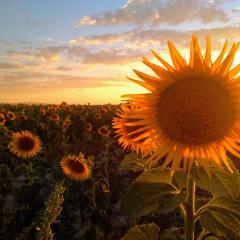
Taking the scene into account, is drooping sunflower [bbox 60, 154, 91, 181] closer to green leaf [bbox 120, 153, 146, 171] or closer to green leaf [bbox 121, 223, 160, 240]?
green leaf [bbox 120, 153, 146, 171]

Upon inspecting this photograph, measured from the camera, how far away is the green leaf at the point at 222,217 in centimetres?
229

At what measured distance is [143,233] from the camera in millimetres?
2684

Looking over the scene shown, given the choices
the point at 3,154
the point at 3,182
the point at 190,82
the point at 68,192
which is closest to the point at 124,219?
the point at 68,192

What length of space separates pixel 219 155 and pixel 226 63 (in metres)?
0.49

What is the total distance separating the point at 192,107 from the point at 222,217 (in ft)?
1.91

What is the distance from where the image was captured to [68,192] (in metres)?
7.35

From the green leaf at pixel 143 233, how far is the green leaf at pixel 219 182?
22.0 inches

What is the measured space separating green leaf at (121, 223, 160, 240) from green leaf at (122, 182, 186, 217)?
13.0 inches

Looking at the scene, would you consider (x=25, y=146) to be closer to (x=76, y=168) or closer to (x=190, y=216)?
(x=76, y=168)

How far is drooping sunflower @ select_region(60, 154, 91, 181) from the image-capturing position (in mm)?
5980

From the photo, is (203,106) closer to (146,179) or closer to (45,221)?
(146,179)

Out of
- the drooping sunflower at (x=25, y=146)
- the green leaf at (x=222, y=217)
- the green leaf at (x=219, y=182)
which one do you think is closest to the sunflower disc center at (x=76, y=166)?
the drooping sunflower at (x=25, y=146)

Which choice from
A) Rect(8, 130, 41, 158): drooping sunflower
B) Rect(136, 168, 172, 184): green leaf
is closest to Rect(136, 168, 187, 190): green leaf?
Rect(136, 168, 172, 184): green leaf

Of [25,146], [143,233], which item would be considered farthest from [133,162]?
[25,146]
